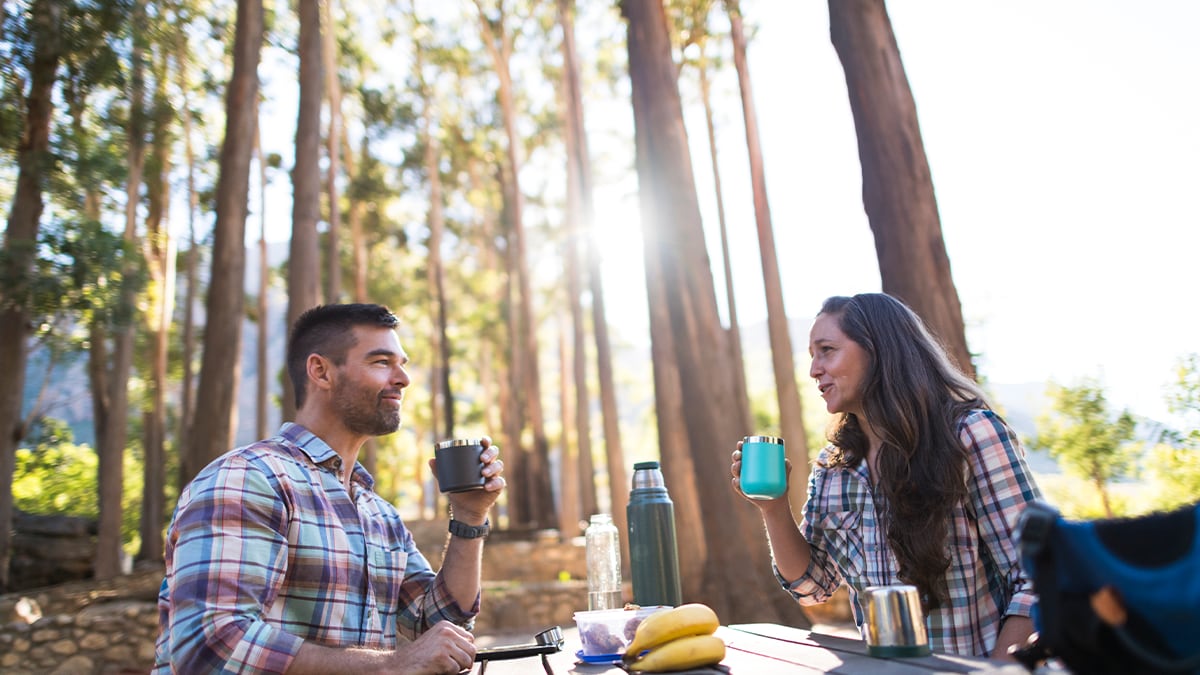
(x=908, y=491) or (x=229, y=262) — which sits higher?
(x=229, y=262)

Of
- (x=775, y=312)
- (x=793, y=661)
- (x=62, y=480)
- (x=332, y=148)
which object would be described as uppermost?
(x=332, y=148)

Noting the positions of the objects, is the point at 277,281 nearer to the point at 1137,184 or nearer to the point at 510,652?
the point at 1137,184

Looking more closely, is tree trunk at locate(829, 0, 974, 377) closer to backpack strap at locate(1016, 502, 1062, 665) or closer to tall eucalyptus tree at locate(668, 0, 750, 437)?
backpack strap at locate(1016, 502, 1062, 665)

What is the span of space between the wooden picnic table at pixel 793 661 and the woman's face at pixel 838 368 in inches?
22.9

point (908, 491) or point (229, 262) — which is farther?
point (229, 262)

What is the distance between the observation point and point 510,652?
6.30ft

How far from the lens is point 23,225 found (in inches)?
404

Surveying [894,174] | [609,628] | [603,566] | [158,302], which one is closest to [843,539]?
[603,566]

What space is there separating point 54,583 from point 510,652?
14.3 m

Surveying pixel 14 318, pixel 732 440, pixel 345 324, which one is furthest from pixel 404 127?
pixel 345 324

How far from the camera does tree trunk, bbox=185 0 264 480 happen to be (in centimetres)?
808

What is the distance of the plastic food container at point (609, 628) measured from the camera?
1713mm

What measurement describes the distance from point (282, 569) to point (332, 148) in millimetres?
14308

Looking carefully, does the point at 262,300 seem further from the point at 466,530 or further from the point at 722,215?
the point at 466,530
